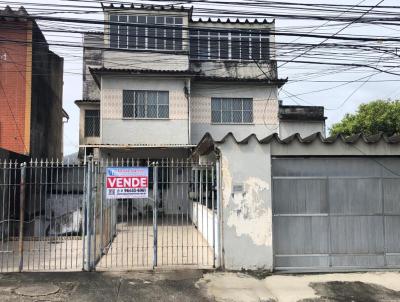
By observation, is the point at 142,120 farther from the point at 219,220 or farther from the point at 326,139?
the point at 326,139

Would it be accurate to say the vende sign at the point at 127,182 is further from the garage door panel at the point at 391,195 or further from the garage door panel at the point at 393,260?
the garage door panel at the point at 393,260

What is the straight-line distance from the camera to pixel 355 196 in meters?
8.99

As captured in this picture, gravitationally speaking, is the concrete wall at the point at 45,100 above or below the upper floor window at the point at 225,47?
below

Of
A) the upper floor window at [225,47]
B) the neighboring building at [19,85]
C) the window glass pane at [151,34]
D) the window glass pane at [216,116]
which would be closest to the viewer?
the neighboring building at [19,85]

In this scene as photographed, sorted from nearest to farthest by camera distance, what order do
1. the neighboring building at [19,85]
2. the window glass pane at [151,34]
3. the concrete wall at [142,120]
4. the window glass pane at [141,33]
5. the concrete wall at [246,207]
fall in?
the concrete wall at [246,207] → the neighboring building at [19,85] → the concrete wall at [142,120] → the window glass pane at [141,33] → the window glass pane at [151,34]

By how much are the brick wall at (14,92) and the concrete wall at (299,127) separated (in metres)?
12.6

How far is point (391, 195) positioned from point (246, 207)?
3.35 metres

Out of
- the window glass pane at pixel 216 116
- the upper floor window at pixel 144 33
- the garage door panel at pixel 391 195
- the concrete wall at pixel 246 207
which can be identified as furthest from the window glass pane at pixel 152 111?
the garage door panel at pixel 391 195

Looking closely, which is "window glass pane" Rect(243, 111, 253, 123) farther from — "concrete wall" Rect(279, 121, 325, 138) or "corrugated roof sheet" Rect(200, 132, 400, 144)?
"corrugated roof sheet" Rect(200, 132, 400, 144)

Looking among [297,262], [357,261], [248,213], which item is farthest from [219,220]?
[357,261]

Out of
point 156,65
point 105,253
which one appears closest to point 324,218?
point 105,253

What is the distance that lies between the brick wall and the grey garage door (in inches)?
488

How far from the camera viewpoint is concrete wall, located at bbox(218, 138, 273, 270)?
8570mm

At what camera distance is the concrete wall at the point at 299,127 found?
21.6 metres
